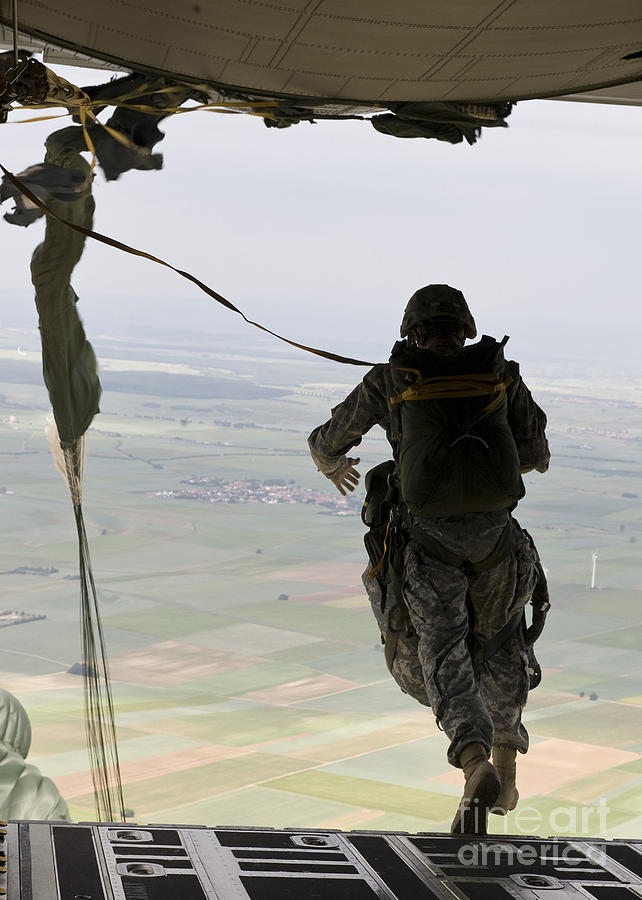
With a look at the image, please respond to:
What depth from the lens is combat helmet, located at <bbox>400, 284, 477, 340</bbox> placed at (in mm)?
2318

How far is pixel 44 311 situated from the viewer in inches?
119

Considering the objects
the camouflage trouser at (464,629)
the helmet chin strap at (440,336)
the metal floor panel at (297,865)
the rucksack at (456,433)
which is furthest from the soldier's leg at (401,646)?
the helmet chin strap at (440,336)

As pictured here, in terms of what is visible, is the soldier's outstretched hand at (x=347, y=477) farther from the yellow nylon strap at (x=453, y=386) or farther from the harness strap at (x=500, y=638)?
the harness strap at (x=500, y=638)

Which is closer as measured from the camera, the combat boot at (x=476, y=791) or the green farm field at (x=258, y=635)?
the combat boot at (x=476, y=791)

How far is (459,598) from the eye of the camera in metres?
2.26

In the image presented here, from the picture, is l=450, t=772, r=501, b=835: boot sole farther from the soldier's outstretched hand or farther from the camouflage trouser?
the soldier's outstretched hand

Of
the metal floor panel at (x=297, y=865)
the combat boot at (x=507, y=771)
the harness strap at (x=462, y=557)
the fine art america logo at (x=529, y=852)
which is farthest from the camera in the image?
the combat boot at (x=507, y=771)

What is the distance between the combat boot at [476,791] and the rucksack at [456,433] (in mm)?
501

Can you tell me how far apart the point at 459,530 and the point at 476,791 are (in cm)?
55

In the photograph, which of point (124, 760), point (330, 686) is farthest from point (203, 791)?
point (330, 686)

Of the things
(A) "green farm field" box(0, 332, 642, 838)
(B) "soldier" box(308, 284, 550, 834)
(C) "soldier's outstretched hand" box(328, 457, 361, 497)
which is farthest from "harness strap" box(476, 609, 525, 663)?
(A) "green farm field" box(0, 332, 642, 838)

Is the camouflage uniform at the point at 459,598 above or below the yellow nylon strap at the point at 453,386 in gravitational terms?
below

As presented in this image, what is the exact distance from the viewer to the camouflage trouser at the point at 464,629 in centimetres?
217

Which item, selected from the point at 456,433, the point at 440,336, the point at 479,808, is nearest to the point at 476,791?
the point at 479,808
